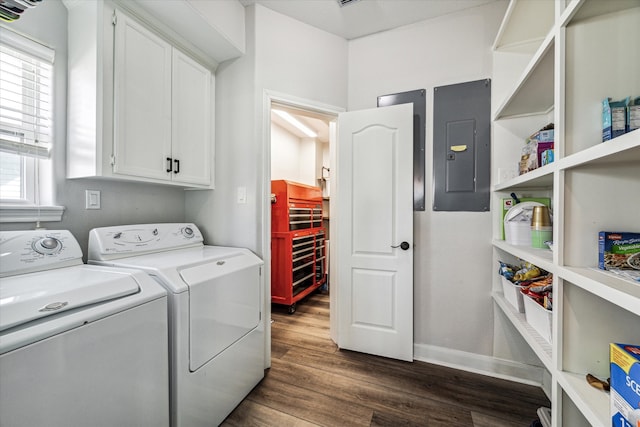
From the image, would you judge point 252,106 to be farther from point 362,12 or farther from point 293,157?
point 293,157

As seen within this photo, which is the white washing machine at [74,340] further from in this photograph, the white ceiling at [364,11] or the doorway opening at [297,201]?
the white ceiling at [364,11]

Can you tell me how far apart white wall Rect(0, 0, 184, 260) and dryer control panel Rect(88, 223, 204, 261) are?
A: 178 millimetres

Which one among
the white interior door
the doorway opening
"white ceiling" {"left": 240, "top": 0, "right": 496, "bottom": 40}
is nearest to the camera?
"white ceiling" {"left": 240, "top": 0, "right": 496, "bottom": 40}

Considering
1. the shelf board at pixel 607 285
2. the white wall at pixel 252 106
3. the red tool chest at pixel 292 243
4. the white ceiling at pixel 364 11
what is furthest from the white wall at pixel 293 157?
the shelf board at pixel 607 285

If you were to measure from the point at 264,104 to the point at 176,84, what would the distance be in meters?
0.61

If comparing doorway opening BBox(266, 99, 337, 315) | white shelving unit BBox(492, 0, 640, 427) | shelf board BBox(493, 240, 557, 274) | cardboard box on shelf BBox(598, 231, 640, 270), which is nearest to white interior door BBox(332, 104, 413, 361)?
doorway opening BBox(266, 99, 337, 315)

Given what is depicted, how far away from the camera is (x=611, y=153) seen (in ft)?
2.22

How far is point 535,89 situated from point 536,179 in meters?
0.53

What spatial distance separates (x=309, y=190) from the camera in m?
3.68

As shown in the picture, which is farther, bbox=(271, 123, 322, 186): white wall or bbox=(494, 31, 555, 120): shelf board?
bbox=(271, 123, 322, 186): white wall

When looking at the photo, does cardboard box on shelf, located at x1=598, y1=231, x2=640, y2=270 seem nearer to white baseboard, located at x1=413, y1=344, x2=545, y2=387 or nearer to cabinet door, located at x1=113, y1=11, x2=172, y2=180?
white baseboard, located at x1=413, y1=344, x2=545, y2=387

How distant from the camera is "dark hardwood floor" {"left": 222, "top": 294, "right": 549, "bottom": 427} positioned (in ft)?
4.87

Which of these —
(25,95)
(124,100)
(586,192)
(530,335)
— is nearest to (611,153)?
(586,192)

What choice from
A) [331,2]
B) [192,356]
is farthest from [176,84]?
[192,356]
